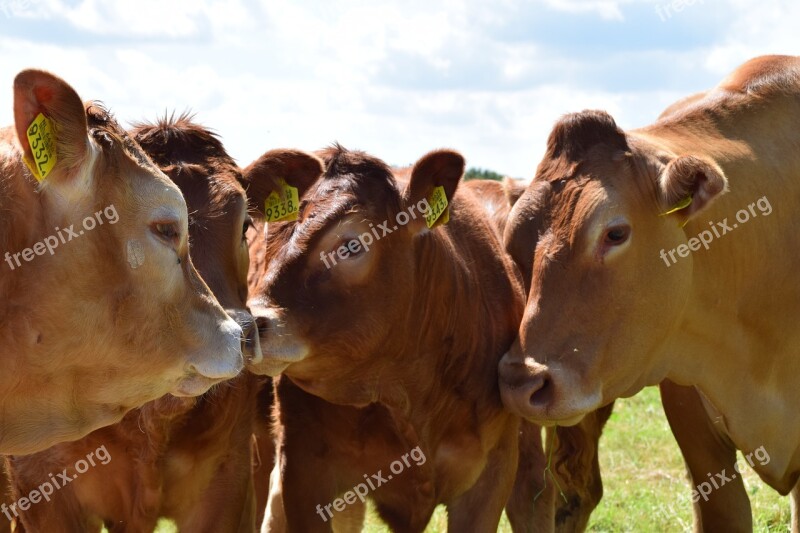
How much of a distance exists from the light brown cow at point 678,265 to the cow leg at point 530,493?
119 cm

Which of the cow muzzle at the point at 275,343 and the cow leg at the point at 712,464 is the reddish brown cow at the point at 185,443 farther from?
the cow leg at the point at 712,464

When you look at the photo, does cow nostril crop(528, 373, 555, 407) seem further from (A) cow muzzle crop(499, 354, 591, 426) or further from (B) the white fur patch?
(B) the white fur patch

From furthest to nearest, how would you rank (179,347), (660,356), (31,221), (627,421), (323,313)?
1. (627,421)
2. (660,356)
3. (323,313)
4. (179,347)
5. (31,221)

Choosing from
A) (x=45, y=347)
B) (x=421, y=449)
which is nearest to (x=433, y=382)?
(x=421, y=449)

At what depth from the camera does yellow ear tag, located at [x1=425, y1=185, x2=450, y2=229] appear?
20.1 feet

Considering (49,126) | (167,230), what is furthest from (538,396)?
(49,126)

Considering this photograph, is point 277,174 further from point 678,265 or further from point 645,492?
point 645,492

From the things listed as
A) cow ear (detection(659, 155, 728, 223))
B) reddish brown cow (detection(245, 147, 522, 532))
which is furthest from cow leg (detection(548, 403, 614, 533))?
cow ear (detection(659, 155, 728, 223))

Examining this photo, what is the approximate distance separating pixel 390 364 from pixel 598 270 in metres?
1.17

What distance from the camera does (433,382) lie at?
6316 mm

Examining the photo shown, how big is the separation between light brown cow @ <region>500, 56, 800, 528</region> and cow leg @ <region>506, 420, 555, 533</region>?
1.19m

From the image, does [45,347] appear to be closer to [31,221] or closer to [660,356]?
[31,221]

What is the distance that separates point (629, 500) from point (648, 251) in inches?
140

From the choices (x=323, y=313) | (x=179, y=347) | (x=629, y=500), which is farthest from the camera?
(x=629, y=500)
